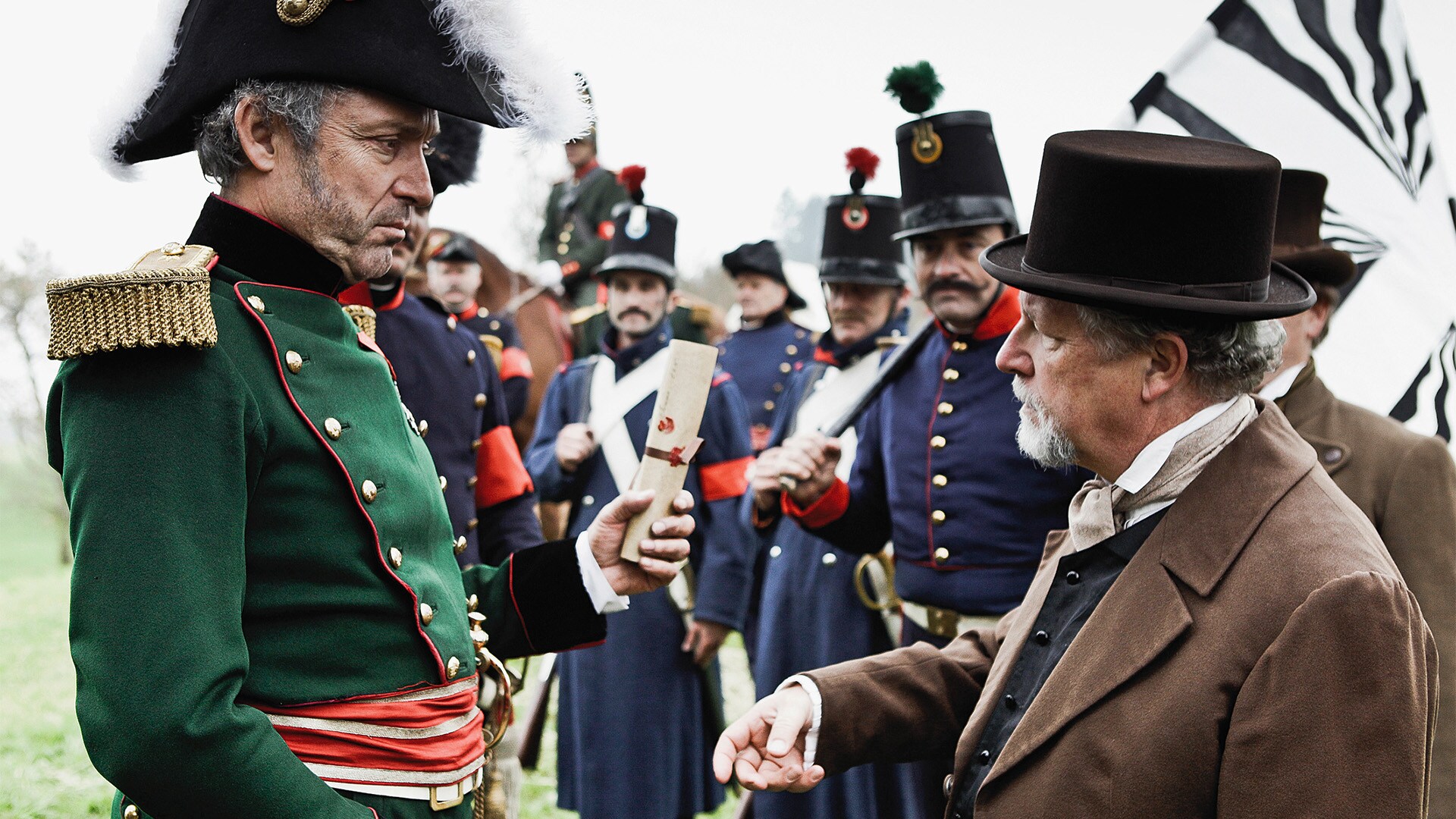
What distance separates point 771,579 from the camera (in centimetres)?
482

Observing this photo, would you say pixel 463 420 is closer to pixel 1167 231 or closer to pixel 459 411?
pixel 459 411

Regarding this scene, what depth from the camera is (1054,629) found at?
80.4 inches

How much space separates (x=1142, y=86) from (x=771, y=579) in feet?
8.46

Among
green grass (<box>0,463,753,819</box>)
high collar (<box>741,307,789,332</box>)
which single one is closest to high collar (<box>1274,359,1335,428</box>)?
green grass (<box>0,463,753,819</box>)

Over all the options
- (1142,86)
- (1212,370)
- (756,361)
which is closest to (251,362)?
(1212,370)

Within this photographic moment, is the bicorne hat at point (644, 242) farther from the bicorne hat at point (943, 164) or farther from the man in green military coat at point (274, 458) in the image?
the man in green military coat at point (274, 458)

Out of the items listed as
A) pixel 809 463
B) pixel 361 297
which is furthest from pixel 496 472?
pixel 809 463

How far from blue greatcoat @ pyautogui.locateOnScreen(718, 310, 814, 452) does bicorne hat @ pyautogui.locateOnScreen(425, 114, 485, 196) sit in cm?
491

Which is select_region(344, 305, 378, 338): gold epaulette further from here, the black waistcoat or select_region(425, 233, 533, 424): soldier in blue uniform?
select_region(425, 233, 533, 424): soldier in blue uniform

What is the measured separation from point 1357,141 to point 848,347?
2305 mm

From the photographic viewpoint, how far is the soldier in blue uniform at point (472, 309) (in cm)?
672

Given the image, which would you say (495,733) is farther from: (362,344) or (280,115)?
(280,115)

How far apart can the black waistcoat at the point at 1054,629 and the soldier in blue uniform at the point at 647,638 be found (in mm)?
2754

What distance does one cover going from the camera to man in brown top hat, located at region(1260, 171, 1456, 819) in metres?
2.83
